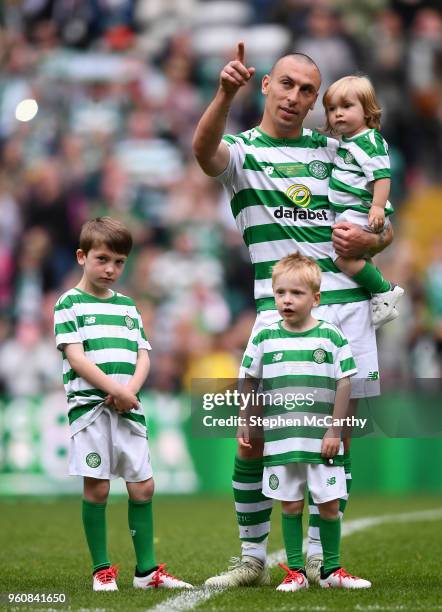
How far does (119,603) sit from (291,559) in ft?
2.71

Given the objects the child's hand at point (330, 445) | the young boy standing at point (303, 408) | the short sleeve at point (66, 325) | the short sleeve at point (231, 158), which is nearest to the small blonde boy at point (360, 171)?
the young boy standing at point (303, 408)

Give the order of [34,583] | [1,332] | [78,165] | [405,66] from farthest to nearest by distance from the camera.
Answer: [405,66]
[78,165]
[1,332]
[34,583]

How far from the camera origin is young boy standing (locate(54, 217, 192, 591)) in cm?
542

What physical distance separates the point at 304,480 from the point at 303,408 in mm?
Result: 317

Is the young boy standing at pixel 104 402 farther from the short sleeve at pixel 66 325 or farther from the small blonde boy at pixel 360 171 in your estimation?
the small blonde boy at pixel 360 171

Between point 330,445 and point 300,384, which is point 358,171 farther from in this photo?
point 330,445

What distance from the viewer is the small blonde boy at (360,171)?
5.47 meters

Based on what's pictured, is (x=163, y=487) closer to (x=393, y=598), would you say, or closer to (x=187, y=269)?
(x=187, y=269)

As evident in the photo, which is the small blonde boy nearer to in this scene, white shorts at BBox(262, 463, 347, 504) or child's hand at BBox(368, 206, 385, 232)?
child's hand at BBox(368, 206, 385, 232)

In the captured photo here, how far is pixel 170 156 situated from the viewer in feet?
50.0

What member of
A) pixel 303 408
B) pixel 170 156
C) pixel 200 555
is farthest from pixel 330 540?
pixel 170 156

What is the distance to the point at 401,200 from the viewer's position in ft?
49.4

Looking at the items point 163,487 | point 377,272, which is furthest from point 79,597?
point 163,487

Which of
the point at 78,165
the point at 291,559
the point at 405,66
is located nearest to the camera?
the point at 291,559
